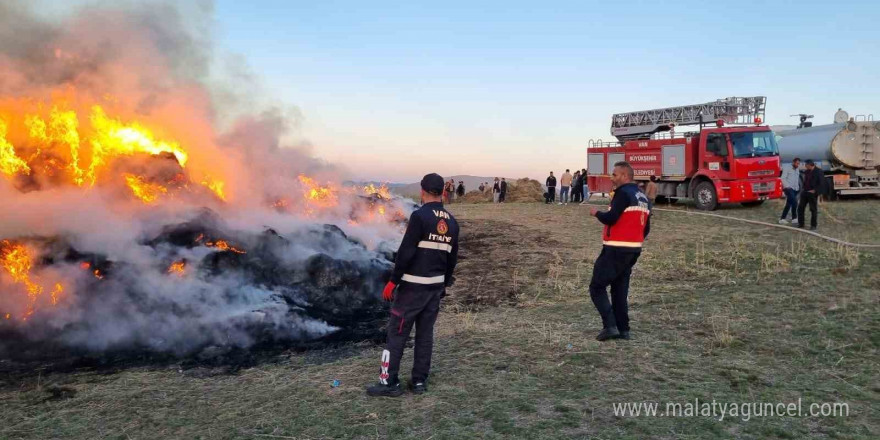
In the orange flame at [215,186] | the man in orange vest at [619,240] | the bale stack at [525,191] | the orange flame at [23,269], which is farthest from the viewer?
the bale stack at [525,191]

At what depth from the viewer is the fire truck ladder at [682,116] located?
23.7m

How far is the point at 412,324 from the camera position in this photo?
15.3 ft

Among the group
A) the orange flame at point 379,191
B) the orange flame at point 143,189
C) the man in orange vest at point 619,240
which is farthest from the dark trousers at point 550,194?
the man in orange vest at point 619,240

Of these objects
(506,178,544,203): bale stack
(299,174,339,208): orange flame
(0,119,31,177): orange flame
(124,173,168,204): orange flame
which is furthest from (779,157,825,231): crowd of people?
(506,178,544,203): bale stack

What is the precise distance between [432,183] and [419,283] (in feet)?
2.93

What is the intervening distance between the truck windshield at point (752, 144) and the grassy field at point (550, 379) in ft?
34.9

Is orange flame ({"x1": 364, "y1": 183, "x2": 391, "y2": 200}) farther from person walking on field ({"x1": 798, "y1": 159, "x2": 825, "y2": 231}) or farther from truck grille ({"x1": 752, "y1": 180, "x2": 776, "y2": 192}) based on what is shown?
truck grille ({"x1": 752, "y1": 180, "x2": 776, "y2": 192})

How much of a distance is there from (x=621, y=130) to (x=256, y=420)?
1044 inches

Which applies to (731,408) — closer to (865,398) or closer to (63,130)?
(865,398)

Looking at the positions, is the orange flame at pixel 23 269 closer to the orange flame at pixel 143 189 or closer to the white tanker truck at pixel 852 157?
the orange flame at pixel 143 189

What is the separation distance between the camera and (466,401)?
4512 mm

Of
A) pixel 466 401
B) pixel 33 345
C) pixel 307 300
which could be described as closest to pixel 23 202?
pixel 33 345

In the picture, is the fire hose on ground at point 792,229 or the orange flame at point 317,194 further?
the orange flame at point 317,194

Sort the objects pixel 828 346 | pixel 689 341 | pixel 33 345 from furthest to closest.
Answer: pixel 33 345 < pixel 689 341 < pixel 828 346
